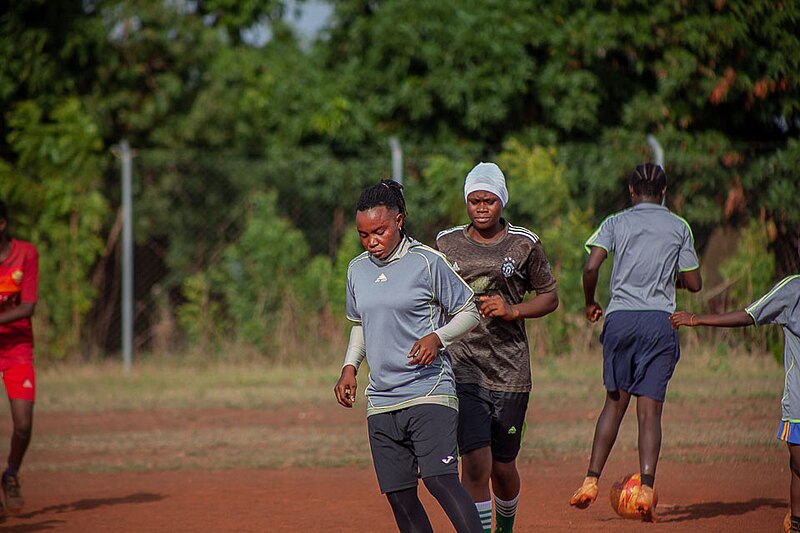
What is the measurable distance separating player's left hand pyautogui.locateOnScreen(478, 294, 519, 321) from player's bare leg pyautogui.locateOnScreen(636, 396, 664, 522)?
1489 mm

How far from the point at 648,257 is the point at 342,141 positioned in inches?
473

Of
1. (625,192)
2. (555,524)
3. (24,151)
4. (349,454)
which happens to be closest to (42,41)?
(24,151)

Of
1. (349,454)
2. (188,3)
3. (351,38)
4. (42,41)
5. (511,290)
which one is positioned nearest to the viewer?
(511,290)

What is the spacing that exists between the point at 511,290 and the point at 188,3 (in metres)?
16.4

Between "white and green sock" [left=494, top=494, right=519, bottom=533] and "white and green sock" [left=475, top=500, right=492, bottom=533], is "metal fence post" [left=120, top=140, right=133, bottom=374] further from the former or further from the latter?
"white and green sock" [left=475, top=500, right=492, bottom=533]

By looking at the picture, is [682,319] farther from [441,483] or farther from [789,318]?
[441,483]

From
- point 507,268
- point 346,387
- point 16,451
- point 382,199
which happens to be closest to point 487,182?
point 507,268

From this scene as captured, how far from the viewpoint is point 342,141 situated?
722 inches

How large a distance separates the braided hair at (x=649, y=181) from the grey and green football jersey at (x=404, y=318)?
2214 millimetres

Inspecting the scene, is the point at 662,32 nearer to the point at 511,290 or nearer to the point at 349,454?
the point at 349,454

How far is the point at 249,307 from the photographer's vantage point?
50.2 ft

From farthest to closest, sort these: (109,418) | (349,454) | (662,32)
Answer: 1. (662,32)
2. (109,418)
3. (349,454)

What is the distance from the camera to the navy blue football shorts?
21.9 ft

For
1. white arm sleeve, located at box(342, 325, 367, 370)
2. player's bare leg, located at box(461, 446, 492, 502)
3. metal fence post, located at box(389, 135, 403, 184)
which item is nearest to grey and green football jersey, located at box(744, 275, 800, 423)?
player's bare leg, located at box(461, 446, 492, 502)
